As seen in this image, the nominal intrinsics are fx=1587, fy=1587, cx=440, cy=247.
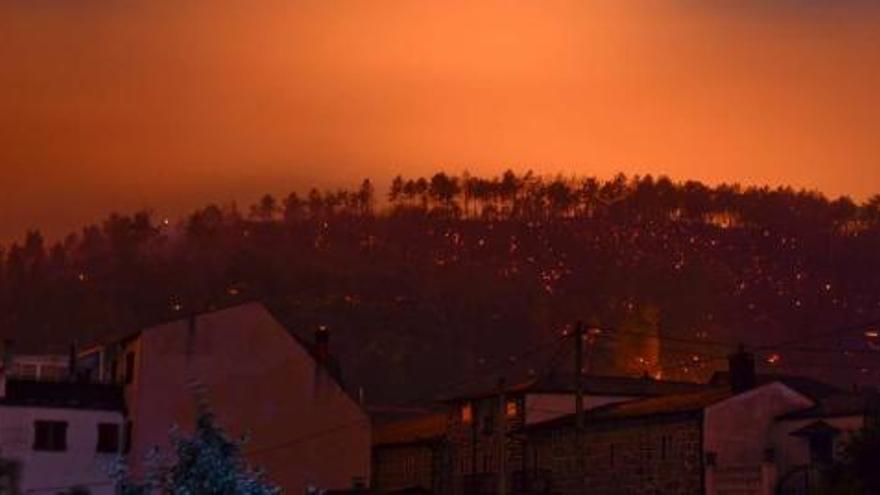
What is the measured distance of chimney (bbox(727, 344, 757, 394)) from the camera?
65938 millimetres


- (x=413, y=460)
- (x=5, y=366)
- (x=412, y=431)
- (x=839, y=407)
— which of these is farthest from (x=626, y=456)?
(x=5, y=366)

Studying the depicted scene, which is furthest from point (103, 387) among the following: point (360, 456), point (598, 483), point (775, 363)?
point (775, 363)

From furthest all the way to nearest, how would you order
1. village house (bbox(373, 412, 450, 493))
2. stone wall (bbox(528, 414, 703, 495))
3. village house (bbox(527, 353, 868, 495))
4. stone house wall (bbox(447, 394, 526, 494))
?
village house (bbox(373, 412, 450, 493))
stone house wall (bbox(447, 394, 526, 494))
stone wall (bbox(528, 414, 703, 495))
village house (bbox(527, 353, 868, 495))

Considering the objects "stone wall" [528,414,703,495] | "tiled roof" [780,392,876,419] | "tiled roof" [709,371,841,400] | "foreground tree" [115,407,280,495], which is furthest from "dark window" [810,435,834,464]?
"foreground tree" [115,407,280,495]

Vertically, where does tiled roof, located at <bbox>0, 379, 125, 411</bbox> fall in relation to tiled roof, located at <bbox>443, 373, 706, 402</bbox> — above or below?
below

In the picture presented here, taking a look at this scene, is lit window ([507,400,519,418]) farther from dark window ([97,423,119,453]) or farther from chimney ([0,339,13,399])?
chimney ([0,339,13,399])

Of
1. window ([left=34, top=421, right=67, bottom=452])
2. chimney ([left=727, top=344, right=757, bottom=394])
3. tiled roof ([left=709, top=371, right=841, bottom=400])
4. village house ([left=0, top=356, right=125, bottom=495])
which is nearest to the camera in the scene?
chimney ([left=727, top=344, right=757, bottom=394])

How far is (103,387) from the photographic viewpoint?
2889 inches

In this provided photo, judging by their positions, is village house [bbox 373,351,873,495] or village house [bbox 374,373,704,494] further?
village house [bbox 374,373,704,494]

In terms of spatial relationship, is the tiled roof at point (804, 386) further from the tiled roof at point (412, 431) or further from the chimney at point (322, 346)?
the chimney at point (322, 346)

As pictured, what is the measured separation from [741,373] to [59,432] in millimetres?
30090

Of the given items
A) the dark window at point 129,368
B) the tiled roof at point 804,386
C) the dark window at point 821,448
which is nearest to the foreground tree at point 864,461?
the dark window at point 821,448

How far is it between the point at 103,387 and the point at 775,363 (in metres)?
93.3

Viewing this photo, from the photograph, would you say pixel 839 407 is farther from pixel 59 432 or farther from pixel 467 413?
pixel 59 432
